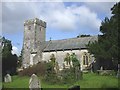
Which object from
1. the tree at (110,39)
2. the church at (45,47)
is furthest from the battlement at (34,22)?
the tree at (110,39)

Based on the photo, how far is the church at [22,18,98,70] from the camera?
4512 cm

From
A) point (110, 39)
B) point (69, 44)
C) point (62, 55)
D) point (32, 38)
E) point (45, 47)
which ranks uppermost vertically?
point (32, 38)

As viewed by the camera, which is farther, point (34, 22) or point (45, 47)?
point (34, 22)

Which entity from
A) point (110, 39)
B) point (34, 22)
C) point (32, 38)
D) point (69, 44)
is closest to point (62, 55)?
point (69, 44)

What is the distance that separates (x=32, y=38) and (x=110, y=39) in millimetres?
26134

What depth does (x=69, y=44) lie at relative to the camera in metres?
47.5

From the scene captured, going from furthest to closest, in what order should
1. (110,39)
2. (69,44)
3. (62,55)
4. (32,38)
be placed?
(32,38)
(69,44)
(62,55)
(110,39)

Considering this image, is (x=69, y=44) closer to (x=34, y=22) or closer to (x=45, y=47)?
(x=45, y=47)

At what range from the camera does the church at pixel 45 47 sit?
1777 inches

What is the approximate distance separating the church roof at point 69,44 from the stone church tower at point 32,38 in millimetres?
2125

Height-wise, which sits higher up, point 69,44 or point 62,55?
point 69,44

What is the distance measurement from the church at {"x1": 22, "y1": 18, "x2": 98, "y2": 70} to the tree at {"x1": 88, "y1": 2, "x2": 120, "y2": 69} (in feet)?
30.9

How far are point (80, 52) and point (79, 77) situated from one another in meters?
18.6

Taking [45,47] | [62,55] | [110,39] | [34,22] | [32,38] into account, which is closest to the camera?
[110,39]
